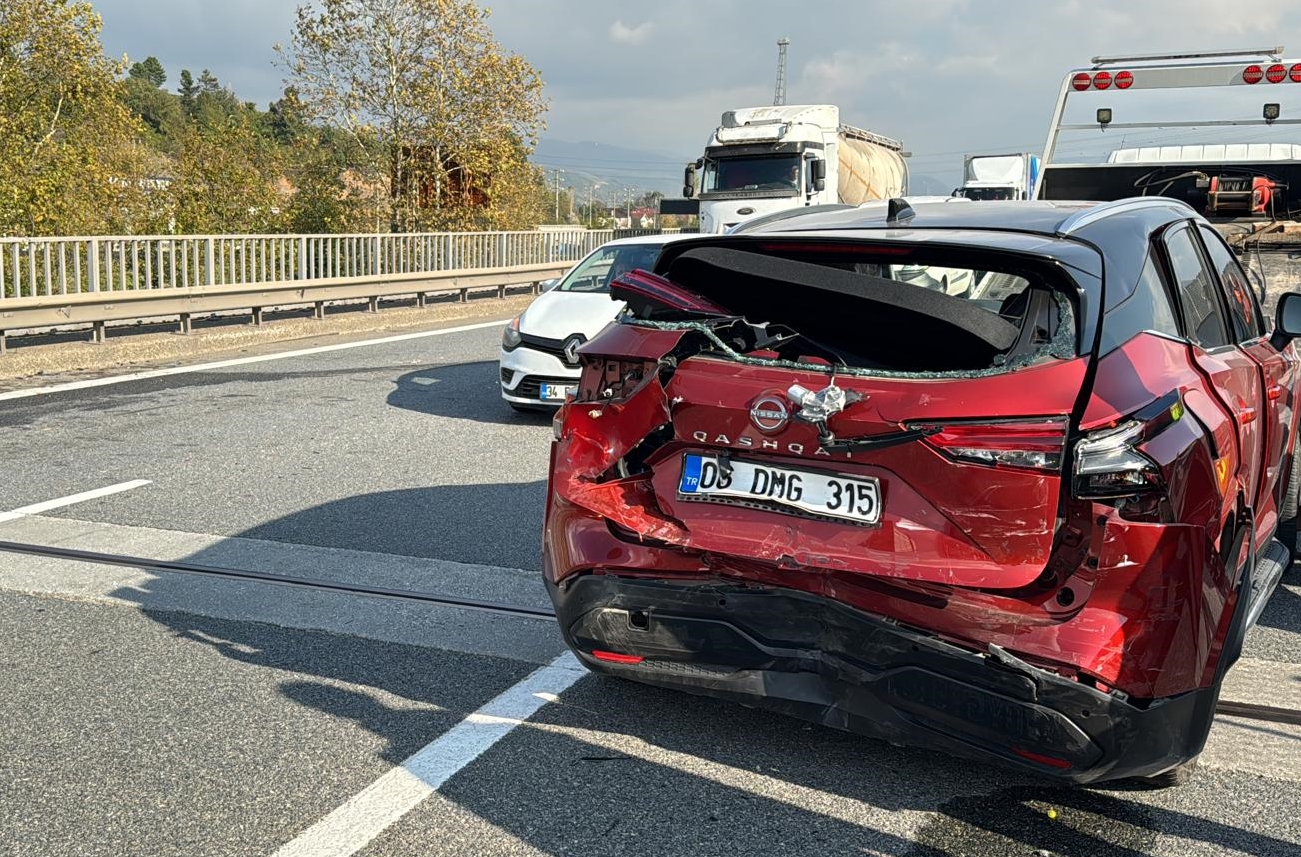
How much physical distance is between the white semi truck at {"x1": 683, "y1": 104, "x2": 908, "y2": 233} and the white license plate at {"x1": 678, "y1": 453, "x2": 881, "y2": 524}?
63.2 feet

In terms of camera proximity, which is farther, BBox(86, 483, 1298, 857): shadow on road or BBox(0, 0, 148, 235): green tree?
BBox(0, 0, 148, 235): green tree

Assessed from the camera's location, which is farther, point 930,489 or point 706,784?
point 706,784

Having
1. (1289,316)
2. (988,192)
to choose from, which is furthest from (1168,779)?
(988,192)

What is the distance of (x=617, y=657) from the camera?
3.74 meters

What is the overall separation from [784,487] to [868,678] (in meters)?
0.57

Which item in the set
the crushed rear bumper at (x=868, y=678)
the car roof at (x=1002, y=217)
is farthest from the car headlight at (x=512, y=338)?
the crushed rear bumper at (x=868, y=678)

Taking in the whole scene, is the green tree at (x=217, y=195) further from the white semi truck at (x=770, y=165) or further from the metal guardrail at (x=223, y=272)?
the white semi truck at (x=770, y=165)

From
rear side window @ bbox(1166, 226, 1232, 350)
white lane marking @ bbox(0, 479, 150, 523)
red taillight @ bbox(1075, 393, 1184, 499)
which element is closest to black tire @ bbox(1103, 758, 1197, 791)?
red taillight @ bbox(1075, 393, 1184, 499)

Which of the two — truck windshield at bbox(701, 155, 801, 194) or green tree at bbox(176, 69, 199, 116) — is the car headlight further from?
green tree at bbox(176, 69, 199, 116)

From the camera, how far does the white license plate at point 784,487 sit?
3.25m

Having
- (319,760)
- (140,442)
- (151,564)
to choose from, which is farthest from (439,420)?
(319,760)

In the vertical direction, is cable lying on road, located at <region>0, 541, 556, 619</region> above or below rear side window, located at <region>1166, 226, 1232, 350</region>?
below

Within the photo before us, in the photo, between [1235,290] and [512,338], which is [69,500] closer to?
[512,338]

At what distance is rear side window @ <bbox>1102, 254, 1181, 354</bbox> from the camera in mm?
3221
